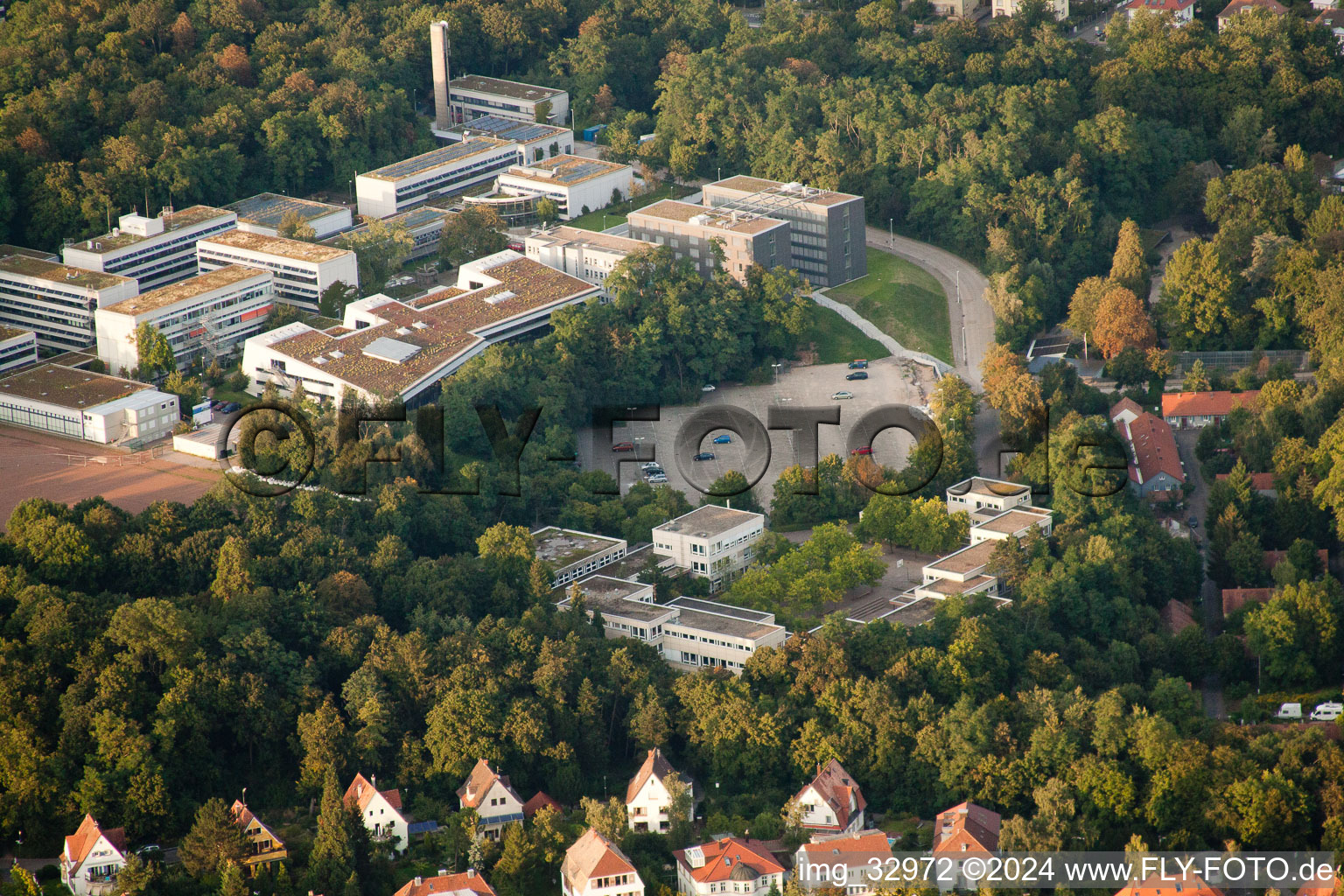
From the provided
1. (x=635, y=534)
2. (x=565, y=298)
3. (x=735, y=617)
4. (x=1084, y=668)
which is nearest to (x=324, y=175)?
(x=565, y=298)

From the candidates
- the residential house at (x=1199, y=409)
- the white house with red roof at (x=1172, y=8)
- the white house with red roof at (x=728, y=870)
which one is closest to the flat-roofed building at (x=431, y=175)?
the white house with red roof at (x=1172, y=8)

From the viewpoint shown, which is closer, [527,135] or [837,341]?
[837,341]

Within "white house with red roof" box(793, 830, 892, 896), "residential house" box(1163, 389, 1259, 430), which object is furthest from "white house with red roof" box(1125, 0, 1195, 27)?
"white house with red roof" box(793, 830, 892, 896)

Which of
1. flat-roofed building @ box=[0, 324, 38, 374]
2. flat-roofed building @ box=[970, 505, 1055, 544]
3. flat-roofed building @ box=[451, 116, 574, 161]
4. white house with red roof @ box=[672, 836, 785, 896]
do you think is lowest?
white house with red roof @ box=[672, 836, 785, 896]

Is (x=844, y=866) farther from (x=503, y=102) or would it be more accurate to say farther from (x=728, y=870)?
(x=503, y=102)

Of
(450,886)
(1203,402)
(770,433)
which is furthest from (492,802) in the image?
(1203,402)

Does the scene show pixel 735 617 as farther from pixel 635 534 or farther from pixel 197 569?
pixel 197 569

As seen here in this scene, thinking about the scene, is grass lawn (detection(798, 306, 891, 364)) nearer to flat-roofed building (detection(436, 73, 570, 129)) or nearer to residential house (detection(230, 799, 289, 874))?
flat-roofed building (detection(436, 73, 570, 129))
